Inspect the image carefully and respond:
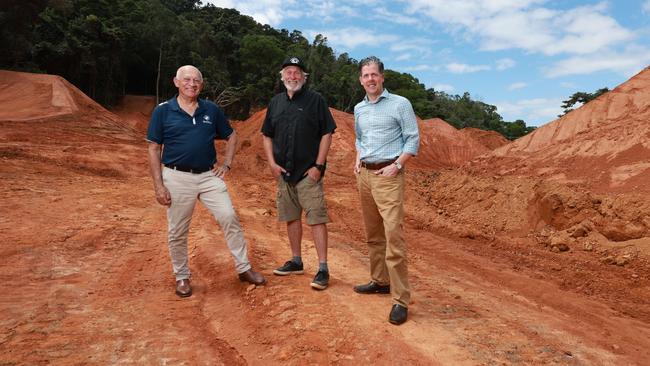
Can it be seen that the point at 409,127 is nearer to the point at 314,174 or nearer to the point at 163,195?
the point at 314,174

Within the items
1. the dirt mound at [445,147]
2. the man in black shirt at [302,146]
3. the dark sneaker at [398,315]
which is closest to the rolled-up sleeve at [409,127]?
the man in black shirt at [302,146]

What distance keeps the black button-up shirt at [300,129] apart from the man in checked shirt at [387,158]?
38cm

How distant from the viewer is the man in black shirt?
3.96 m

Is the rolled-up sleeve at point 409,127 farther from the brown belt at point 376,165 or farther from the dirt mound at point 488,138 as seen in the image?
the dirt mound at point 488,138

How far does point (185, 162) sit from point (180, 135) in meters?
0.22

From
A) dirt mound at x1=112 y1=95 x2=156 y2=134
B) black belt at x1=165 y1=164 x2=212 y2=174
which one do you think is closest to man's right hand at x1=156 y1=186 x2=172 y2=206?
black belt at x1=165 y1=164 x2=212 y2=174

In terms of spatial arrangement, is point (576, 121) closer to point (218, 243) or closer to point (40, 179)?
point (218, 243)

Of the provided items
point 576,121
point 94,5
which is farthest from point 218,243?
point 94,5

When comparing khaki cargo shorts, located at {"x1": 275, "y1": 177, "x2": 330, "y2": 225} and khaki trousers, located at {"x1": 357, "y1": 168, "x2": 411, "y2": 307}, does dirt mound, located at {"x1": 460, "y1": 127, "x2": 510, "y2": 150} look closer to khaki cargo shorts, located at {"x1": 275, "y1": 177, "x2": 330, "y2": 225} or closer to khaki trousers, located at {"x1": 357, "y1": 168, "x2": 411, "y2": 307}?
khaki cargo shorts, located at {"x1": 275, "y1": 177, "x2": 330, "y2": 225}

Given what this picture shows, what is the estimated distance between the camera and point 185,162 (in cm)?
381

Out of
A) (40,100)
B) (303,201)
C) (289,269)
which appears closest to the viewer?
(303,201)

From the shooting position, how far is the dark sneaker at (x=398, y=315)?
343 centimetres

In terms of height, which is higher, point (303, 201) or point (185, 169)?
point (185, 169)

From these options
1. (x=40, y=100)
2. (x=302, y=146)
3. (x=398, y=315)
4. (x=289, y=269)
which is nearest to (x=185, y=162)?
(x=302, y=146)
